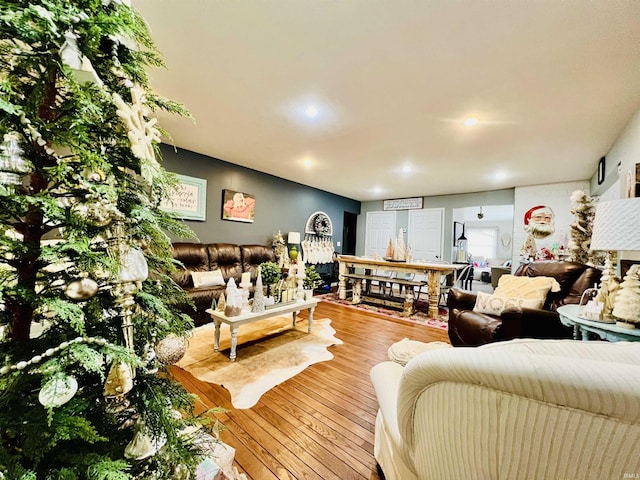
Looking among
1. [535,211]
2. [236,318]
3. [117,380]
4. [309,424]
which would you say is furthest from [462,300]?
[535,211]

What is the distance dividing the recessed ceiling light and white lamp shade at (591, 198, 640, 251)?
2357mm

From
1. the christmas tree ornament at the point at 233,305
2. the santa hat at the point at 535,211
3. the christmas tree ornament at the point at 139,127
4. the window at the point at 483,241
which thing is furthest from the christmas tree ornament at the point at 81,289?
the window at the point at 483,241

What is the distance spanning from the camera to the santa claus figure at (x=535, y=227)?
4.42 meters

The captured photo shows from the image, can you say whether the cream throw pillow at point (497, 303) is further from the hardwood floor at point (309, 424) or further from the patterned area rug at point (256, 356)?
the patterned area rug at point (256, 356)

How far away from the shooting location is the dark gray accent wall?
4240 millimetres

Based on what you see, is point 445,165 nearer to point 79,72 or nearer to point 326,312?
point 326,312

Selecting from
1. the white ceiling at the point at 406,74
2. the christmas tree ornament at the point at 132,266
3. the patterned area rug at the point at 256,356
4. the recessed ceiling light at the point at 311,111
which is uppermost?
the recessed ceiling light at the point at 311,111

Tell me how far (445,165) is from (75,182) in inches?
183

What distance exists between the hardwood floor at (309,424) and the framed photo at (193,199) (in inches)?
107

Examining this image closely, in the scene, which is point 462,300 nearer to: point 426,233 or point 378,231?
point 426,233

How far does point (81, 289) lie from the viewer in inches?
20.0

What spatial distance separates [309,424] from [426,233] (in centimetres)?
603

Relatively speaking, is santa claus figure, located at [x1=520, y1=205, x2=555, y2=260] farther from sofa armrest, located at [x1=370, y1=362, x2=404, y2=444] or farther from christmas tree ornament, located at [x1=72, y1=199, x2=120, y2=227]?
christmas tree ornament, located at [x1=72, y1=199, x2=120, y2=227]

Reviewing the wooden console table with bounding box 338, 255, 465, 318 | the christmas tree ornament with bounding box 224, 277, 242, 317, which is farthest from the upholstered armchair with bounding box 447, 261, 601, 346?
the christmas tree ornament with bounding box 224, 277, 242, 317
